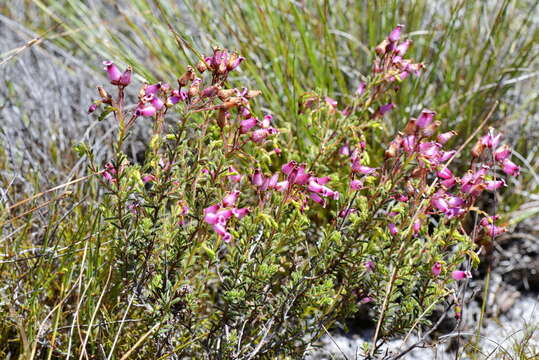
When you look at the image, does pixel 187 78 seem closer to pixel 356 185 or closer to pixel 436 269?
pixel 356 185

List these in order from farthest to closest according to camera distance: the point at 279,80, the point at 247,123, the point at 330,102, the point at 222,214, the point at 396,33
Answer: the point at 279,80
the point at 330,102
the point at 396,33
the point at 247,123
the point at 222,214

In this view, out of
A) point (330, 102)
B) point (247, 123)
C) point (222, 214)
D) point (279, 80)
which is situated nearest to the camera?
point (222, 214)

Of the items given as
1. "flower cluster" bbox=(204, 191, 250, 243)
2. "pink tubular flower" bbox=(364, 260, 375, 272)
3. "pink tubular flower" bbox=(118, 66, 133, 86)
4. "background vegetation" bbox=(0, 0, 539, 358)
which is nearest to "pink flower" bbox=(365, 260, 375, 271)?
"pink tubular flower" bbox=(364, 260, 375, 272)

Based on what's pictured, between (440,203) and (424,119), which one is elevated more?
(424,119)

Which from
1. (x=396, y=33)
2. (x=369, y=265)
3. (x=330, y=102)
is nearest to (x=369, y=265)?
(x=369, y=265)

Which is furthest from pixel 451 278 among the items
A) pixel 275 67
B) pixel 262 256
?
pixel 275 67

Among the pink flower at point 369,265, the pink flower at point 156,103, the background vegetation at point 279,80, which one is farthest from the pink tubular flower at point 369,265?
the pink flower at point 156,103

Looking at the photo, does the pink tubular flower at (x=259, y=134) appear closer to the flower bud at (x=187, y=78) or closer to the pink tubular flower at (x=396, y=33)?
the flower bud at (x=187, y=78)

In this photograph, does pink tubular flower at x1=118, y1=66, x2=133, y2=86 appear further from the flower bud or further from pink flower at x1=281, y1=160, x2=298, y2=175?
pink flower at x1=281, y1=160, x2=298, y2=175
